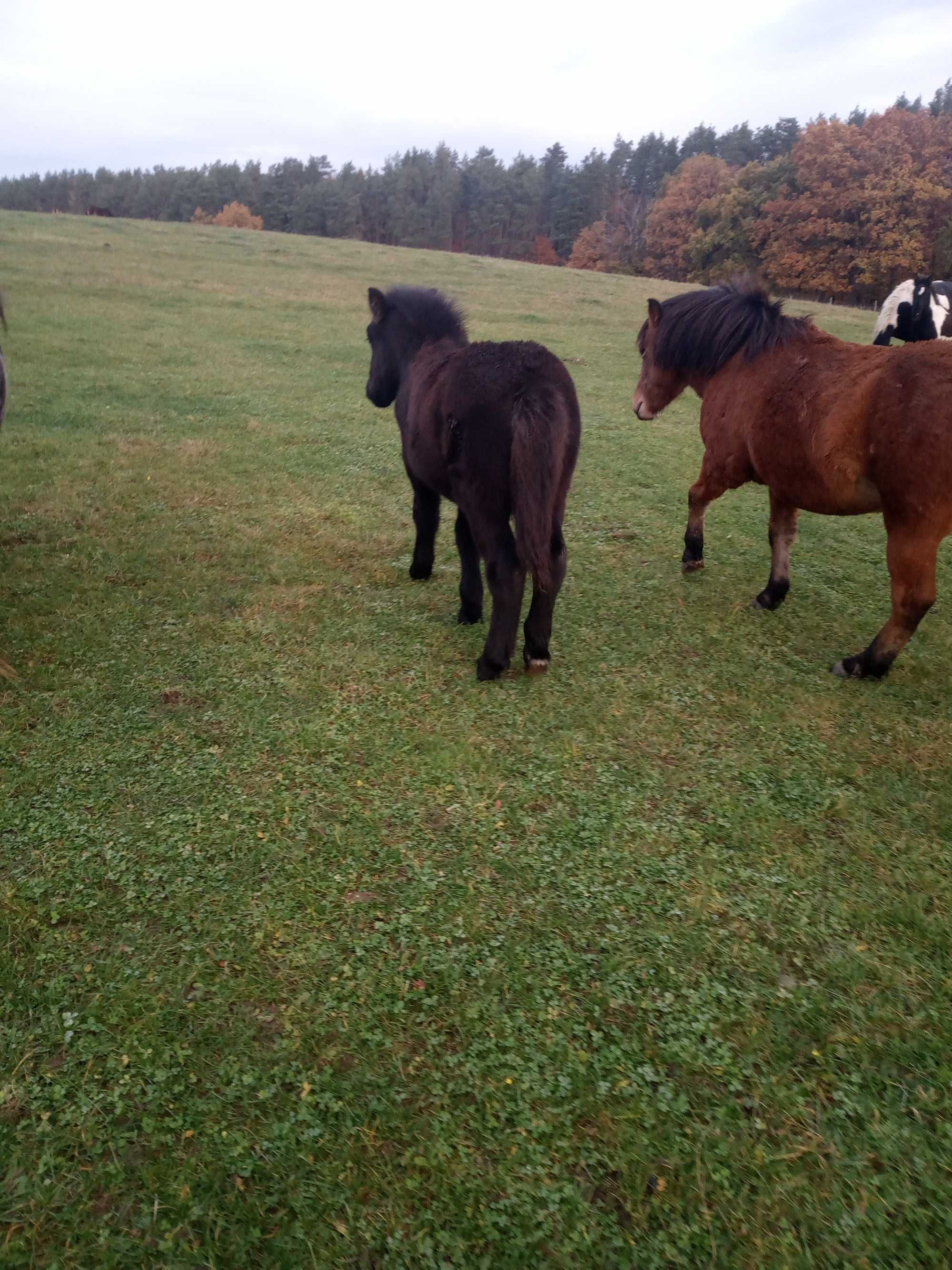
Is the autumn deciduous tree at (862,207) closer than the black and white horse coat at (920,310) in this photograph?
No

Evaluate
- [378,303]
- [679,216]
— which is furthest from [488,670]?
[679,216]

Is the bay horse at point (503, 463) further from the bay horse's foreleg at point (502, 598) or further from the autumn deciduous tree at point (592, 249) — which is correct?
the autumn deciduous tree at point (592, 249)

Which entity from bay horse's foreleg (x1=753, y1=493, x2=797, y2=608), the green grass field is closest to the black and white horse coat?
the green grass field

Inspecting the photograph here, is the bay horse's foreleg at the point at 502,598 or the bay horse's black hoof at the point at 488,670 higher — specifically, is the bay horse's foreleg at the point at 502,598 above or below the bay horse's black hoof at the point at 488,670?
above

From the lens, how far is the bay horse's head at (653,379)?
16.9 ft

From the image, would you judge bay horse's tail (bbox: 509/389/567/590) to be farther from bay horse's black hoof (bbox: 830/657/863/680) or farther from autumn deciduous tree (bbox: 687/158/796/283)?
autumn deciduous tree (bbox: 687/158/796/283)

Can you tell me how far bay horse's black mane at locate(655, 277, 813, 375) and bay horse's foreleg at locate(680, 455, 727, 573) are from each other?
0.65 meters

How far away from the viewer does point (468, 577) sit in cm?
440

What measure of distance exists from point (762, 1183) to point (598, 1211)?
1.26ft

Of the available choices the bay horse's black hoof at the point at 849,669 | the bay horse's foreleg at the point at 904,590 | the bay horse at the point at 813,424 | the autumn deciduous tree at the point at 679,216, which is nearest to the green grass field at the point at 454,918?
the bay horse's black hoof at the point at 849,669

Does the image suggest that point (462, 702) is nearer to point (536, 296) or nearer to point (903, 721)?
point (903, 721)

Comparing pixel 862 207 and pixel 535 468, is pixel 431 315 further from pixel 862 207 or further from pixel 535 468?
pixel 862 207

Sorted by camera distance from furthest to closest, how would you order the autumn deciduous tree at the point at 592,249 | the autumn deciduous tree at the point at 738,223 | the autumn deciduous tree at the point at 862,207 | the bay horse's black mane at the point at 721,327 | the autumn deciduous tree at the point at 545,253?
the autumn deciduous tree at the point at 545,253, the autumn deciduous tree at the point at 592,249, the autumn deciduous tree at the point at 738,223, the autumn deciduous tree at the point at 862,207, the bay horse's black mane at the point at 721,327

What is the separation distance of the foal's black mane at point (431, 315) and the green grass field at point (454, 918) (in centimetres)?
159
